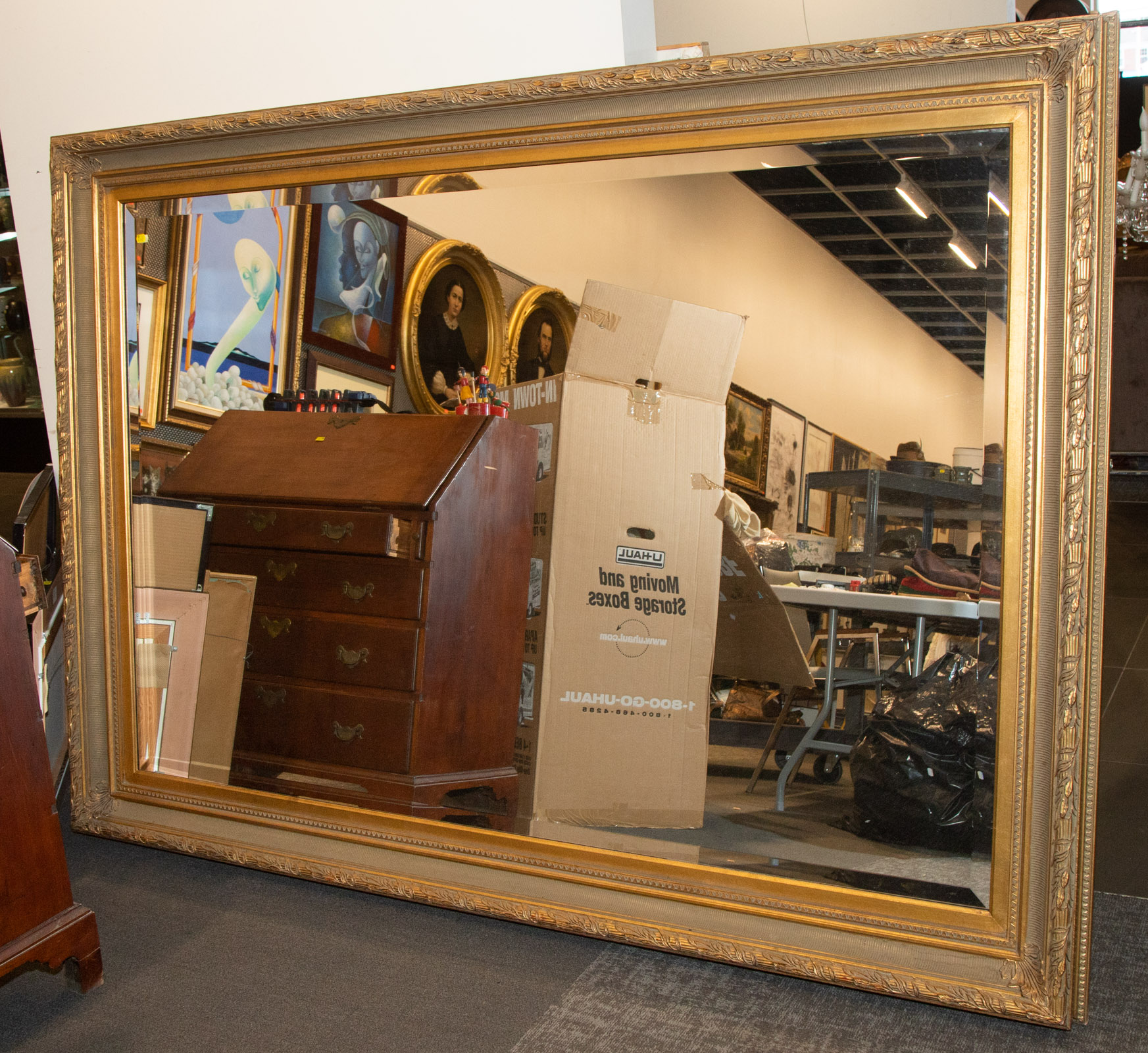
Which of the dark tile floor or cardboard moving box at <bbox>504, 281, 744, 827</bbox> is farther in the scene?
the dark tile floor

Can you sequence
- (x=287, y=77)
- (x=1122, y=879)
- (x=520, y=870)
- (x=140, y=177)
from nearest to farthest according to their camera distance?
(x=520, y=870) < (x=1122, y=879) < (x=140, y=177) < (x=287, y=77)

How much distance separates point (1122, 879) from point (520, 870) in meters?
1.35

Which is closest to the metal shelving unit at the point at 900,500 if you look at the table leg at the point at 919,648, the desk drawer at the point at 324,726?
the table leg at the point at 919,648

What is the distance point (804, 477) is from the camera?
1.80 metres

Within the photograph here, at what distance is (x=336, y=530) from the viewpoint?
2.16 metres

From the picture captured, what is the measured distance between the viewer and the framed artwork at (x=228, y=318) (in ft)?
7.68

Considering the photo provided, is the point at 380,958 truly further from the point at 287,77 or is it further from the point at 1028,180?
the point at 287,77

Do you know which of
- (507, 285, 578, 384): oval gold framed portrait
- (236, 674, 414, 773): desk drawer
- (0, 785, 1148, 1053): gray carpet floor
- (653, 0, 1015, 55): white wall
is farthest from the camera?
(653, 0, 1015, 55): white wall

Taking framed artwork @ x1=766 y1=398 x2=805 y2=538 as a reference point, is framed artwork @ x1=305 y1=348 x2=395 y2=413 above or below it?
above

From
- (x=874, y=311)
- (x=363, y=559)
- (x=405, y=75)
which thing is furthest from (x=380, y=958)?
(x=405, y=75)

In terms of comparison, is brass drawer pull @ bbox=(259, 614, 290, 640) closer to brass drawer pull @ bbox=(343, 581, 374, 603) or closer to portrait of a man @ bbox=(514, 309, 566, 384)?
brass drawer pull @ bbox=(343, 581, 374, 603)

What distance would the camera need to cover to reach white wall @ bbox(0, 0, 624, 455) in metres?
2.36

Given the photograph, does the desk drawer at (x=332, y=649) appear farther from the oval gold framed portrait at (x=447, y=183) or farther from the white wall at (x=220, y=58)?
the white wall at (x=220, y=58)

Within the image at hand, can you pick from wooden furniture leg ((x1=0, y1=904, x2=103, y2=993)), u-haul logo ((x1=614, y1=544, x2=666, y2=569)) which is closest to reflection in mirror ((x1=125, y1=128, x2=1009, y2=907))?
u-haul logo ((x1=614, y1=544, x2=666, y2=569))
